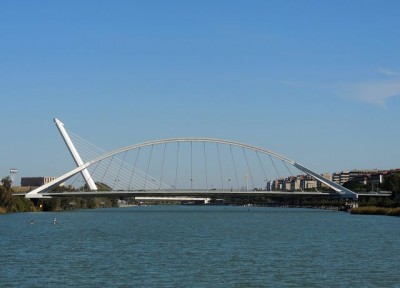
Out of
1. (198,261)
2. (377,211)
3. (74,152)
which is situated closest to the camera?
(198,261)

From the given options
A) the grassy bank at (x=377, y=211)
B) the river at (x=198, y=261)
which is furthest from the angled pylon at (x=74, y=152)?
the river at (x=198, y=261)

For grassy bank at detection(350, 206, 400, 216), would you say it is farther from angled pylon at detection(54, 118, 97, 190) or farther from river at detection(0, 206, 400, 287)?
river at detection(0, 206, 400, 287)

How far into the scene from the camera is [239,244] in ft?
129

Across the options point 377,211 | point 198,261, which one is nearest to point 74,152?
point 377,211

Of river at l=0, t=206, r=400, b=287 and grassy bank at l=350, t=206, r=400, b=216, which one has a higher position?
grassy bank at l=350, t=206, r=400, b=216

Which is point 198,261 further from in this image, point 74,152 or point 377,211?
point 74,152

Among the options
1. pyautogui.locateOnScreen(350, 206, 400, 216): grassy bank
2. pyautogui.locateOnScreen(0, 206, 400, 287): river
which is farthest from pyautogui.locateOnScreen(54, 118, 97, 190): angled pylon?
pyautogui.locateOnScreen(0, 206, 400, 287): river

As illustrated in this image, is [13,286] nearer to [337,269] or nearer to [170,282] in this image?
[170,282]

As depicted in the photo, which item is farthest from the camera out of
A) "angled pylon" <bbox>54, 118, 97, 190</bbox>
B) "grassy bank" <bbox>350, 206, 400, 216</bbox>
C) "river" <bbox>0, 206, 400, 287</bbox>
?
"angled pylon" <bbox>54, 118, 97, 190</bbox>

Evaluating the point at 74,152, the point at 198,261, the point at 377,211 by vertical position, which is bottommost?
the point at 198,261

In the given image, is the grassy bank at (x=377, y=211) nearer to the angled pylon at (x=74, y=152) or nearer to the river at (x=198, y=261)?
the angled pylon at (x=74, y=152)

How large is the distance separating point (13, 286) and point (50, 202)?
89612 mm

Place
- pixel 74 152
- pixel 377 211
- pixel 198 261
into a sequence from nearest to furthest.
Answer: pixel 198 261 < pixel 377 211 < pixel 74 152

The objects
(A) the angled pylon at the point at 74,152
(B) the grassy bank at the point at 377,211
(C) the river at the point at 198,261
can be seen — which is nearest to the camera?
(C) the river at the point at 198,261
